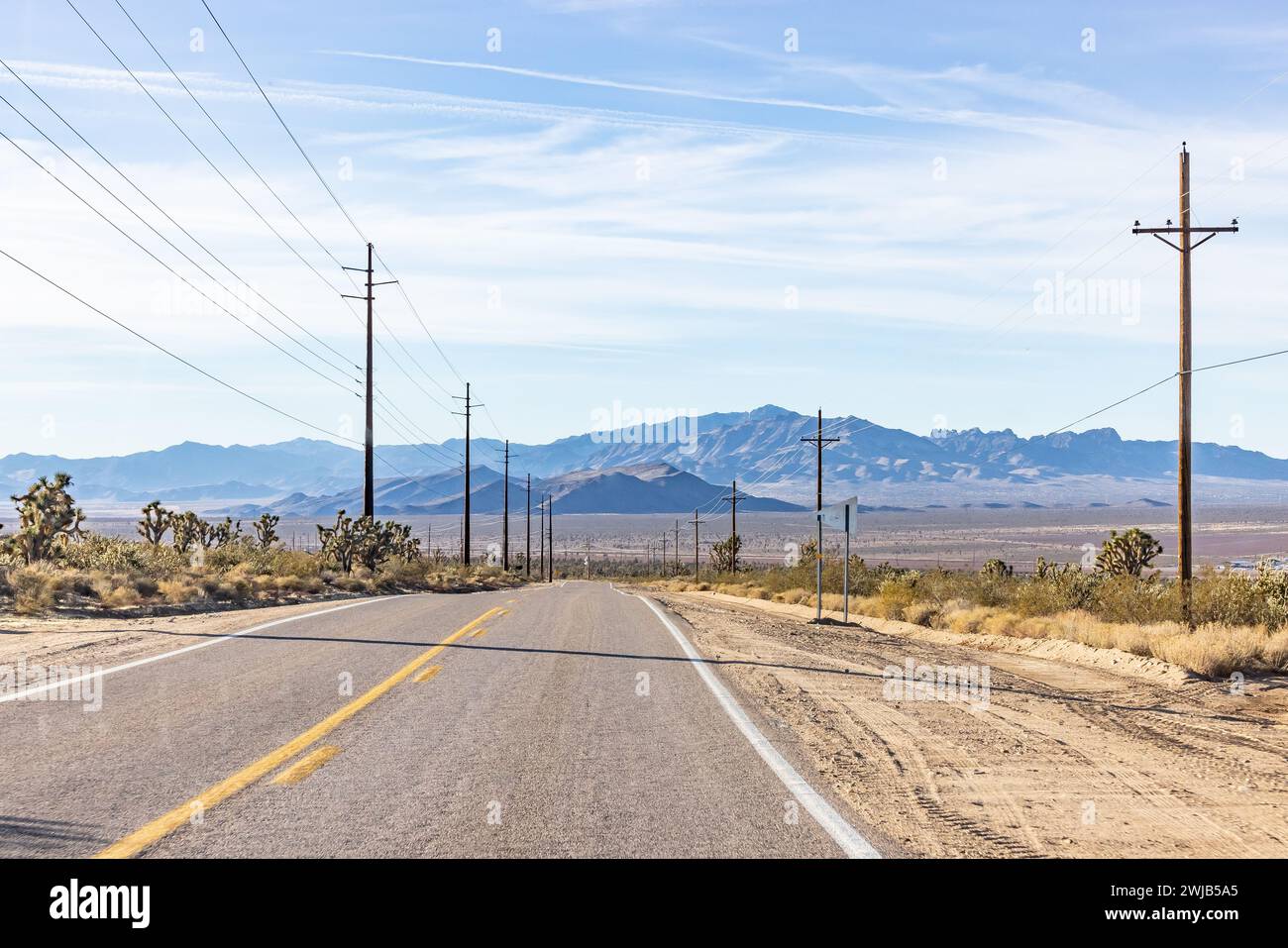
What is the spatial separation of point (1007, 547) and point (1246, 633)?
14175cm

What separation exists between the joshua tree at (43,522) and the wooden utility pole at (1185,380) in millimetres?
28687

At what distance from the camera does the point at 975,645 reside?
23.1 m

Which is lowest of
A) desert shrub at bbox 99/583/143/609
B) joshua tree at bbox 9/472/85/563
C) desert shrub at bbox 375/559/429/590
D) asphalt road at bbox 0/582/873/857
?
desert shrub at bbox 375/559/429/590

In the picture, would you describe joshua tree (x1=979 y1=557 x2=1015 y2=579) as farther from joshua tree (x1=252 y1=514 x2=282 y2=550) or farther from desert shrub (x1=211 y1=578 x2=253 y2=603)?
joshua tree (x1=252 y1=514 x2=282 y2=550)

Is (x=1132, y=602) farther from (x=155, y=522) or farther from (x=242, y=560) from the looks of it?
(x=155, y=522)

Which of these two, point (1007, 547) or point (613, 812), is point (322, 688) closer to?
point (613, 812)

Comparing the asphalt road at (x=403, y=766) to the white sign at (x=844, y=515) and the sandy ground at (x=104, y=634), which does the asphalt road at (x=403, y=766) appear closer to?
the sandy ground at (x=104, y=634)

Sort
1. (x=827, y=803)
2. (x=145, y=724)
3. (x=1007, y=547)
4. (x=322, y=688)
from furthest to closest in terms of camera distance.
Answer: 1. (x=1007, y=547)
2. (x=322, y=688)
3. (x=145, y=724)
4. (x=827, y=803)

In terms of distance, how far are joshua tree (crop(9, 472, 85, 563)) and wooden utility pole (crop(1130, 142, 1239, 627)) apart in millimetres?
28687

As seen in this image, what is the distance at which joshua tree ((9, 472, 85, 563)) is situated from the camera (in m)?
32.2

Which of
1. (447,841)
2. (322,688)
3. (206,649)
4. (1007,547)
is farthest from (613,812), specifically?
(1007,547)

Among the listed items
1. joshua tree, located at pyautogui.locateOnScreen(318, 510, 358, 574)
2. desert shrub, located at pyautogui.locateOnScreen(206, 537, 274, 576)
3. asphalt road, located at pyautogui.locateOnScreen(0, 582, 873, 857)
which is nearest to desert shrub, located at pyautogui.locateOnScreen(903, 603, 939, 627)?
asphalt road, located at pyautogui.locateOnScreen(0, 582, 873, 857)

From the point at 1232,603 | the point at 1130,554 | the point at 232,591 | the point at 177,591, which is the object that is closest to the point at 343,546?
the point at 232,591
